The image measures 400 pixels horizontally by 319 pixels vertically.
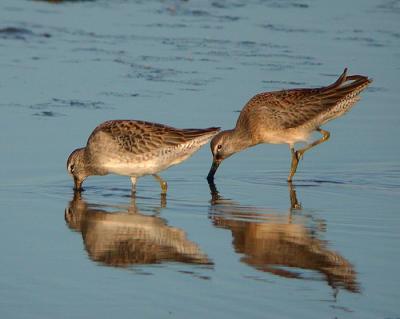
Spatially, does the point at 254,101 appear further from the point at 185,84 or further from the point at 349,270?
the point at 349,270

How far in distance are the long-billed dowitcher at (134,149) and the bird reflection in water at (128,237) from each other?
58cm

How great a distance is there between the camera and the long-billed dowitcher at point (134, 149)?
1091cm

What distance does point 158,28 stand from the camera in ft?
60.2

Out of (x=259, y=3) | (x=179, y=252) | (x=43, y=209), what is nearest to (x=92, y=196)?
(x=43, y=209)

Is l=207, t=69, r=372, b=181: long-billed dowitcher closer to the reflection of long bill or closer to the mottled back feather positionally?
the reflection of long bill

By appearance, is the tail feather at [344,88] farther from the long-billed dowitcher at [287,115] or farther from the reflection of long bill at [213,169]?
the reflection of long bill at [213,169]

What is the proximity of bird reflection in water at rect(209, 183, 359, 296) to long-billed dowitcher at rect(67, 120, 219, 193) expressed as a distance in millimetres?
558

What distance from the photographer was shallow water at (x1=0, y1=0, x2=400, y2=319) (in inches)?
301

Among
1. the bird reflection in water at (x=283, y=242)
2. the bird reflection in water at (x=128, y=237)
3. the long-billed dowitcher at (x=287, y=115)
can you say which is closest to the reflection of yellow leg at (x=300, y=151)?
the long-billed dowitcher at (x=287, y=115)

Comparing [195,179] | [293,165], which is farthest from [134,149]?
[293,165]

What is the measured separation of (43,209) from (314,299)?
3.33 meters

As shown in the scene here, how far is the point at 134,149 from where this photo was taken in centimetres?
1092

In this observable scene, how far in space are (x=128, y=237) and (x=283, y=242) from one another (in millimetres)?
1198

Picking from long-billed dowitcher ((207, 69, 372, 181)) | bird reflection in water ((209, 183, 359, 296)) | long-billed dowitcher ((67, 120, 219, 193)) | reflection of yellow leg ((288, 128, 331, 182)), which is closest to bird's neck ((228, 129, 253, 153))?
long-billed dowitcher ((207, 69, 372, 181))
